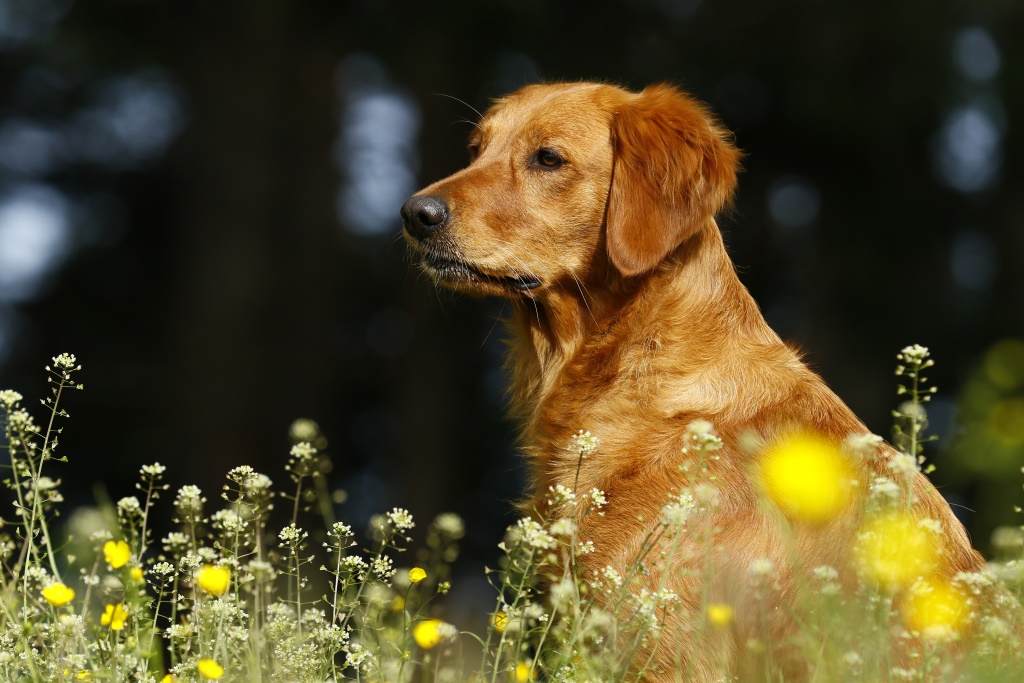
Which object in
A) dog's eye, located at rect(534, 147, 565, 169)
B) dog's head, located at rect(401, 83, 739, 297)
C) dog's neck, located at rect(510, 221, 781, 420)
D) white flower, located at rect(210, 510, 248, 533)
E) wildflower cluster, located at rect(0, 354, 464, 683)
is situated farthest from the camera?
dog's eye, located at rect(534, 147, 565, 169)

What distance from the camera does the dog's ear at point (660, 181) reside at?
12.8 feet

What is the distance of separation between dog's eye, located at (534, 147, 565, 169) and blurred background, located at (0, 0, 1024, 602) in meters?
6.65

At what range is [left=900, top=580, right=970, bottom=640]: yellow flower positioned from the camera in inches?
105

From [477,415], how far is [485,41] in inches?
→ 196

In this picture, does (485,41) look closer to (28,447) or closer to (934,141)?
(934,141)

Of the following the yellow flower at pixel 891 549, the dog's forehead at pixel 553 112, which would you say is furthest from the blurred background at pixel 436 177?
the yellow flower at pixel 891 549

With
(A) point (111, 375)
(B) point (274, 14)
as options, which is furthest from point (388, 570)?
(A) point (111, 375)

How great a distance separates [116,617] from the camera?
2.91 m

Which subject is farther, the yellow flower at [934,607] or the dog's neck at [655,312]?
the dog's neck at [655,312]

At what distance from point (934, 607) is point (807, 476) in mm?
425

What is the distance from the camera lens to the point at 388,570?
2977mm

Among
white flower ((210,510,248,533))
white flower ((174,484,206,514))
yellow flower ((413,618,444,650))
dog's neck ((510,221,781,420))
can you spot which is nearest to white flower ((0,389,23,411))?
white flower ((174,484,206,514))

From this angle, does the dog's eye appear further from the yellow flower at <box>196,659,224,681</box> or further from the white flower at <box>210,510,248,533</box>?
the yellow flower at <box>196,659,224,681</box>

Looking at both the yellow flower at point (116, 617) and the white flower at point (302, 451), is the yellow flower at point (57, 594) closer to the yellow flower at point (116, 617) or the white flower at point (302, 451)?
the yellow flower at point (116, 617)
